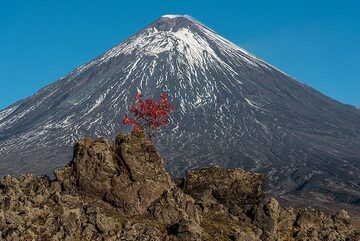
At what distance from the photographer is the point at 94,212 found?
114 feet

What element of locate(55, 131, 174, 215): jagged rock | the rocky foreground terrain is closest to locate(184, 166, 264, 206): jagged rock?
the rocky foreground terrain

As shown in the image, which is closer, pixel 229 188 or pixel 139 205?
pixel 139 205

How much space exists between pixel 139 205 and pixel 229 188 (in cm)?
725

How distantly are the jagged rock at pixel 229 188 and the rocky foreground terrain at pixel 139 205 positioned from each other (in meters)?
0.06

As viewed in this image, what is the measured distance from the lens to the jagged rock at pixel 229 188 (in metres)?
42.4

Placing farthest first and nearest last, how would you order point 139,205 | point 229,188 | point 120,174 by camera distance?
1. point 229,188
2. point 120,174
3. point 139,205

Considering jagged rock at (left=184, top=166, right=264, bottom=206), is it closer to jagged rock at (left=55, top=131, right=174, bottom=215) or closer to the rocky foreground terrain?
the rocky foreground terrain

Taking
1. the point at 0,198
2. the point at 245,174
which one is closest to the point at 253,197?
the point at 245,174

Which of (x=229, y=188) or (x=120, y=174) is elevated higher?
(x=120, y=174)

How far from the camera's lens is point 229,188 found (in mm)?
42562

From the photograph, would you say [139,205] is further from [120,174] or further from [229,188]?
[229,188]

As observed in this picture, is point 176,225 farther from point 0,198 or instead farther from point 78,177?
point 0,198

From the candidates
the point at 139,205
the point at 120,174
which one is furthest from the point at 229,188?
the point at 120,174

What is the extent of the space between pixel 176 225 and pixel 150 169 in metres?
4.63
